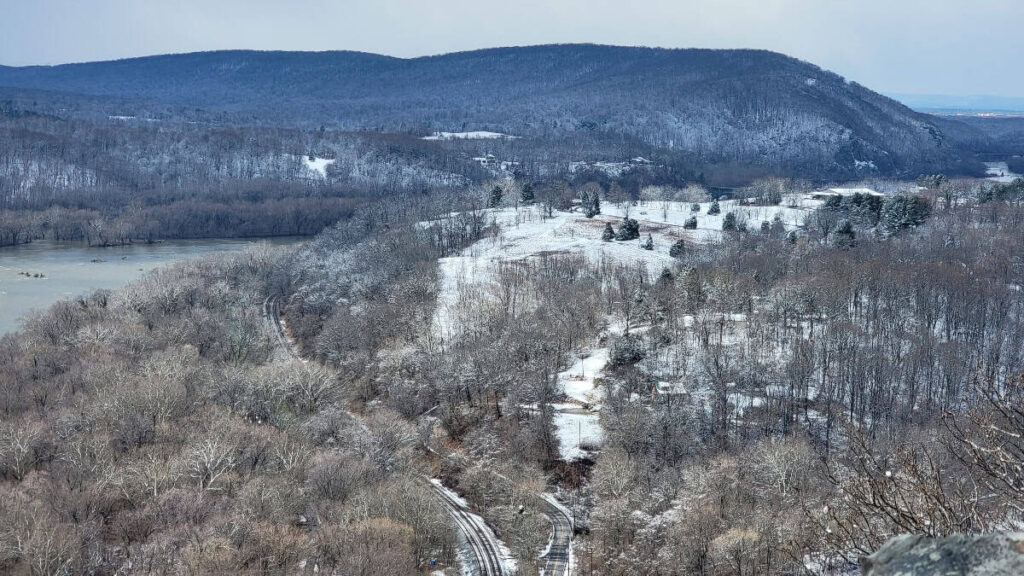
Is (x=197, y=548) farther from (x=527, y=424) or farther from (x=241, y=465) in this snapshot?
(x=527, y=424)

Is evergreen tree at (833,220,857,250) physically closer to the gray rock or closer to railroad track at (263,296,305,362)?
railroad track at (263,296,305,362)

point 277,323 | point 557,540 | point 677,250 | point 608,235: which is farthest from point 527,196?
point 557,540

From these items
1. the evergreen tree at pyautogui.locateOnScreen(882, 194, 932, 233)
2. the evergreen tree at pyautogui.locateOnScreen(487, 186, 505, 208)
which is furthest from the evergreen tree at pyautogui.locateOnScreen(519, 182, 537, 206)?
the evergreen tree at pyautogui.locateOnScreen(882, 194, 932, 233)

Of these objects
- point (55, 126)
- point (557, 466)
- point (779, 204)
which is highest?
point (55, 126)

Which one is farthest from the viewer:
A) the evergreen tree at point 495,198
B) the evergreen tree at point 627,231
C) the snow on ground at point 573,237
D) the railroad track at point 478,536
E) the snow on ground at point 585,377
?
the evergreen tree at point 495,198

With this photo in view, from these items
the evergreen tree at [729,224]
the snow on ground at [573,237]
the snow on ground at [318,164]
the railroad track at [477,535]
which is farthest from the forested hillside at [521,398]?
the snow on ground at [318,164]

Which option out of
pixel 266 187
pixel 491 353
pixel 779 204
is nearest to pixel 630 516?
pixel 491 353

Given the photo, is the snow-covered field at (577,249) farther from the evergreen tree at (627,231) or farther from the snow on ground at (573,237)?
the evergreen tree at (627,231)
